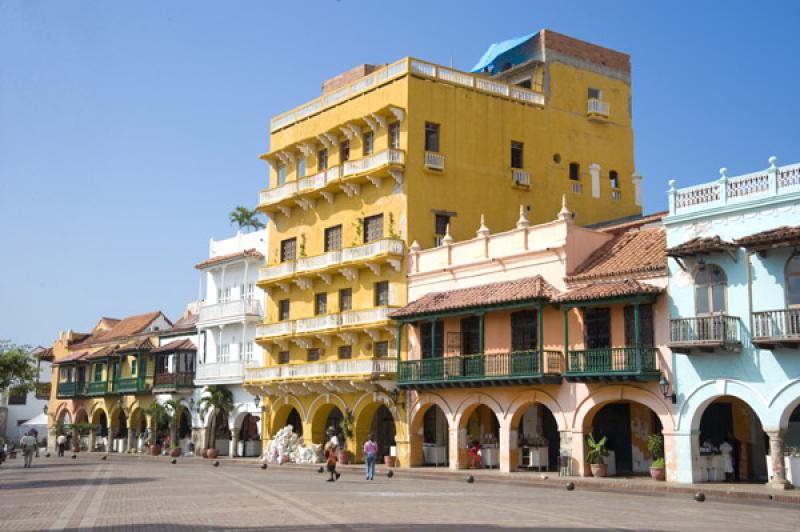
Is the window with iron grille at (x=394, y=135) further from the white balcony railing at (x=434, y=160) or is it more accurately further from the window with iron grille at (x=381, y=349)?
the window with iron grille at (x=381, y=349)

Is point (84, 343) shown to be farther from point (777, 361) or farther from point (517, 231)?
point (777, 361)

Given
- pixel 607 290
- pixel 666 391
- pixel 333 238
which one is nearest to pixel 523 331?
pixel 607 290

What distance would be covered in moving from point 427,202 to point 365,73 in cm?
1009

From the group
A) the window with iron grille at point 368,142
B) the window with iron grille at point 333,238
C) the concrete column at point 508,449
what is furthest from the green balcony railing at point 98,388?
the concrete column at point 508,449

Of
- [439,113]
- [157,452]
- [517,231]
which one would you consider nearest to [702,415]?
[517,231]

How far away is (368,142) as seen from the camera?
43500 mm

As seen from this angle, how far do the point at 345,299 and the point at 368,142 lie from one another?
727 cm

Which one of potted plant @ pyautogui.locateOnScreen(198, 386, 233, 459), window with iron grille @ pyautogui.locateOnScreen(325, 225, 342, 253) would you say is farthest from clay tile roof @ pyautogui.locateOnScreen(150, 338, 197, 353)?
window with iron grille @ pyautogui.locateOnScreen(325, 225, 342, 253)

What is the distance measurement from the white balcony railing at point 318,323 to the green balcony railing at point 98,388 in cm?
2411

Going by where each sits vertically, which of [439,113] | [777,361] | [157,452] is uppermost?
[439,113]

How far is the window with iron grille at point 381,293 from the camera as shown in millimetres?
41750

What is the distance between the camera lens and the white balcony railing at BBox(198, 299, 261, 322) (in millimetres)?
50919

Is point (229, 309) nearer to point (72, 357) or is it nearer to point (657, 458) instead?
point (72, 357)

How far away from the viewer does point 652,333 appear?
30.5 metres
